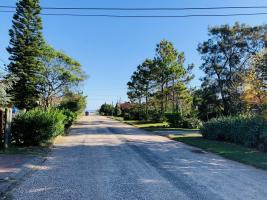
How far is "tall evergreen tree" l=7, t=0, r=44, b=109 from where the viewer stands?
29.7 meters

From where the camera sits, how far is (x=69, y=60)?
41438mm

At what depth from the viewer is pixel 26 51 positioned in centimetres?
3008

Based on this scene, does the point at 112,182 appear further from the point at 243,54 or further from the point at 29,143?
the point at 243,54

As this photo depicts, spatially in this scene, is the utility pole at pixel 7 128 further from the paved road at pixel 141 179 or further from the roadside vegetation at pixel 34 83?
the paved road at pixel 141 179

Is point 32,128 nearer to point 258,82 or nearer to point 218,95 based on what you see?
point 258,82

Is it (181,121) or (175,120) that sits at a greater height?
(175,120)

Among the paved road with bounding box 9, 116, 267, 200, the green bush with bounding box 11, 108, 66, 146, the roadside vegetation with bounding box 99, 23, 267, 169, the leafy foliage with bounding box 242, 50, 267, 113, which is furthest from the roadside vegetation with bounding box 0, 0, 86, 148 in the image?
the leafy foliage with bounding box 242, 50, 267, 113

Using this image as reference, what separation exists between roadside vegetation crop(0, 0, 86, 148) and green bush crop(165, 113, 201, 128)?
10707mm

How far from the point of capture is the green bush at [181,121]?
108ft

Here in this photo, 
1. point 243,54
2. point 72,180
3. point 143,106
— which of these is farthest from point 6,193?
point 143,106

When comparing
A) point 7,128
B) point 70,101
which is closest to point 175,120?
point 70,101

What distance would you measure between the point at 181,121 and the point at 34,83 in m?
15.3

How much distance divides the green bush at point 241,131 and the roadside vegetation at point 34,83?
9421 mm

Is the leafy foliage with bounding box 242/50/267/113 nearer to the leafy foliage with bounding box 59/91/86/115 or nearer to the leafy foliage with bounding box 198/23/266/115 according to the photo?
the leafy foliage with bounding box 198/23/266/115
